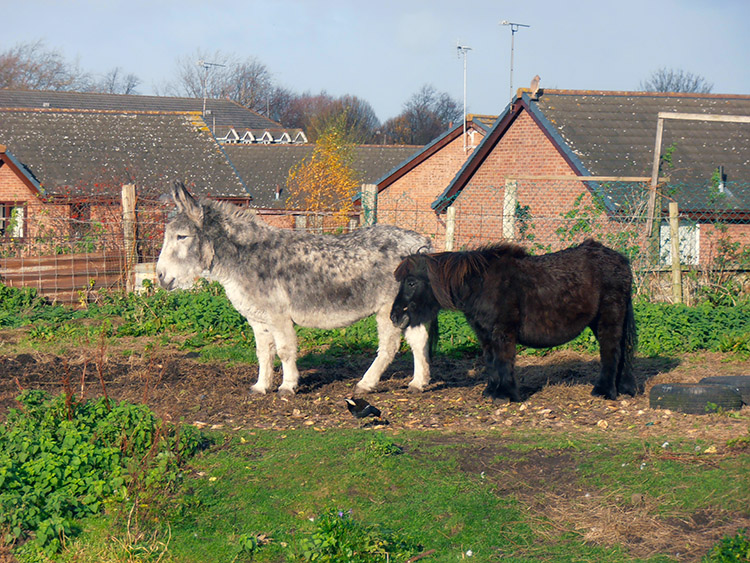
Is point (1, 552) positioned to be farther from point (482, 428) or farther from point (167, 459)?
point (482, 428)

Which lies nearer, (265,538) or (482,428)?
(265,538)

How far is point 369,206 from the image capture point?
14.5 m

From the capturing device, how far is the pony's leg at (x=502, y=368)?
26.6ft

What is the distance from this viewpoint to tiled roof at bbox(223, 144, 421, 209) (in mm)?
50562

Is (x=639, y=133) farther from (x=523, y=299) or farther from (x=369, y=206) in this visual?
(x=523, y=299)

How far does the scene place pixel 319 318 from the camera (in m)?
8.98

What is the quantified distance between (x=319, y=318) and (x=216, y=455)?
8.94ft

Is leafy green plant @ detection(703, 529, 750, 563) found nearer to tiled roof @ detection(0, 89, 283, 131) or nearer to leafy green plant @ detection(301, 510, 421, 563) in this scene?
leafy green plant @ detection(301, 510, 421, 563)

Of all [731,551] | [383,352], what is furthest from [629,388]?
[731,551]

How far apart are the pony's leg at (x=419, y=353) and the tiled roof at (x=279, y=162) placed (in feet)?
134

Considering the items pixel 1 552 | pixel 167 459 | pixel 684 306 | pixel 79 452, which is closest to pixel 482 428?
pixel 167 459

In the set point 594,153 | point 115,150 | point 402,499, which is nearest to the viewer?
point 402,499

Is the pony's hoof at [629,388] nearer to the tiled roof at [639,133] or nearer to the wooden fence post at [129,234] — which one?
the wooden fence post at [129,234]

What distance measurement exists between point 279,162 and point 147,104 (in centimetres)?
2973
